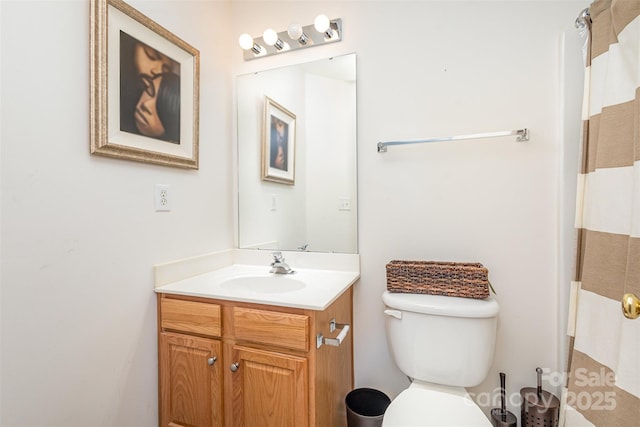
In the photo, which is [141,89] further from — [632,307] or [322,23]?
[632,307]

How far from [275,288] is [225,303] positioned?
1.10ft

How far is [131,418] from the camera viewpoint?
1.16 m

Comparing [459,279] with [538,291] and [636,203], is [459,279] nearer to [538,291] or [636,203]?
[538,291]

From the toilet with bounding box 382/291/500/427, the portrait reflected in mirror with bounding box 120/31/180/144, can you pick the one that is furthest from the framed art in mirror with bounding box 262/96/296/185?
the toilet with bounding box 382/291/500/427

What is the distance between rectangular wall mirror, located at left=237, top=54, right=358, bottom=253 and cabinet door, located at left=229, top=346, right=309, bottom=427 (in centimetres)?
62

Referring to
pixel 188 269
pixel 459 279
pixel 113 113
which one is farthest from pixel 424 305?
pixel 113 113

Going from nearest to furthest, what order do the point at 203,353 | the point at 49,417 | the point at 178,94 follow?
the point at 49,417, the point at 203,353, the point at 178,94

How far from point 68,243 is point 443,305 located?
1.33 metres

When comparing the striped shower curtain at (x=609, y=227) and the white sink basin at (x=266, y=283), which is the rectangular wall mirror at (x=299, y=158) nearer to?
the white sink basin at (x=266, y=283)

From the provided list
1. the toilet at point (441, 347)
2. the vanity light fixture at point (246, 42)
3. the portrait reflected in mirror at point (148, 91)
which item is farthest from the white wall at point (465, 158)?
the portrait reflected in mirror at point (148, 91)

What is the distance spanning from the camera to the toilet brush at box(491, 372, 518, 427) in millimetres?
1212

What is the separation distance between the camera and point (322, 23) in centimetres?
145

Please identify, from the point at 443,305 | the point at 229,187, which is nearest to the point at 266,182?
the point at 229,187

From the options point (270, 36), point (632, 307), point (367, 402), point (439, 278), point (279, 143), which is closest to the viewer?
point (632, 307)
